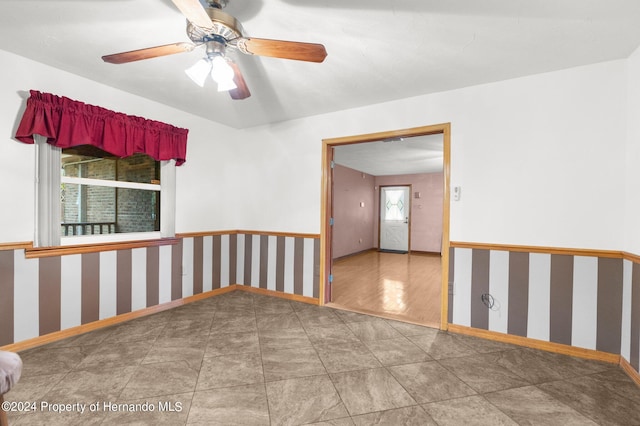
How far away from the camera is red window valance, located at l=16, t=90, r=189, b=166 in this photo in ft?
7.67

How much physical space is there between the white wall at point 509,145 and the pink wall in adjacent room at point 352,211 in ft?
11.6

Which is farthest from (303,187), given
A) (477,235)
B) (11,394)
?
(11,394)

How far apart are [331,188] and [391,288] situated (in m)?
1.87

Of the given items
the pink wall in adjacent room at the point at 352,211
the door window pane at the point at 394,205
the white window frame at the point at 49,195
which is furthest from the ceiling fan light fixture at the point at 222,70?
the door window pane at the point at 394,205

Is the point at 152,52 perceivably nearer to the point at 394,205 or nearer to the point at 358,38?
the point at 358,38

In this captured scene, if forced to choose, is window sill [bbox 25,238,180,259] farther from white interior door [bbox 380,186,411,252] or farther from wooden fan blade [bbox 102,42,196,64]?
white interior door [bbox 380,186,411,252]

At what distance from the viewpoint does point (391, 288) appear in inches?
172

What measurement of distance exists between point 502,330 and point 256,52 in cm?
306

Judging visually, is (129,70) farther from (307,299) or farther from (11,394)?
(307,299)

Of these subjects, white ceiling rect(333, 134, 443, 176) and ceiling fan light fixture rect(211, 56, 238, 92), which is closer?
ceiling fan light fixture rect(211, 56, 238, 92)

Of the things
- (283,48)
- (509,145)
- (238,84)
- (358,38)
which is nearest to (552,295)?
(509,145)

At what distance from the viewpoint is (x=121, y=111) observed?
9.77ft

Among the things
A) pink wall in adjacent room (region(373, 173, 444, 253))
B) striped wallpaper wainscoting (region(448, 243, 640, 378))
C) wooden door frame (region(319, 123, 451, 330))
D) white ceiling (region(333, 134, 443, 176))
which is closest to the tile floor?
striped wallpaper wainscoting (region(448, 243, 640, 378))

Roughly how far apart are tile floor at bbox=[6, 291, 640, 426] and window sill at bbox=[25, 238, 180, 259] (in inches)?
30.4
